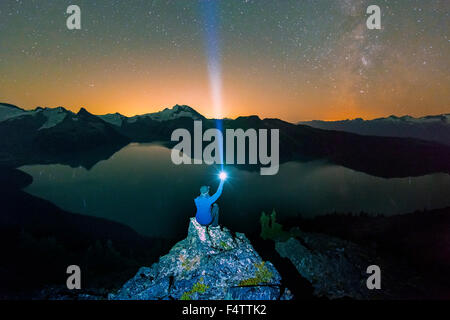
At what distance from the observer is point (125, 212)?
178 feet

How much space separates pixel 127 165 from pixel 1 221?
101807 mm

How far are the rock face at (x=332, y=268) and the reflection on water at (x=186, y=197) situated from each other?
94.6 feet

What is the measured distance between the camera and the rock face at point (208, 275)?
521 centimetres

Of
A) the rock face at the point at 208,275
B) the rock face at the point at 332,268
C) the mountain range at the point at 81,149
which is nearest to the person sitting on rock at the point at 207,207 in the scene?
the rock face at the point at 208,275

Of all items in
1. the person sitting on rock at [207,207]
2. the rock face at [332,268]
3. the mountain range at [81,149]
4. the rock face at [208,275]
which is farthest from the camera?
the mountain range at [81,149]

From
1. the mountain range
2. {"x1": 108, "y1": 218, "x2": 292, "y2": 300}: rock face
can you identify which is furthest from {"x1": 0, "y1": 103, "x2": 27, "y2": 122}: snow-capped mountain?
{"x1": 108, "y1": 218, "x2": 292, "y2": 300}: rock face

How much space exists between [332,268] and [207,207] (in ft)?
21.4

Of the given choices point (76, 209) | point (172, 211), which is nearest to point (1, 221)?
point (76, 209)

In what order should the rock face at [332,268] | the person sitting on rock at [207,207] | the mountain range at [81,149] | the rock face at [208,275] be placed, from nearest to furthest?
the rock face at [208,275], the person sitting on rock at [207,207], the rock face at [332,268], the mountain range at [81,149]

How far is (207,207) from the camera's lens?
21.7ft

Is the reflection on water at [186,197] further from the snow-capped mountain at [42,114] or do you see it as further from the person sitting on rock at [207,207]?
the snow-capped mountain at [42,114]

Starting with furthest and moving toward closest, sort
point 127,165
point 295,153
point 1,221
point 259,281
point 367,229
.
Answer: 1. point 295,153
2. point 127,165
3. point 1,221
4. point 367,229
5. point 259,281
